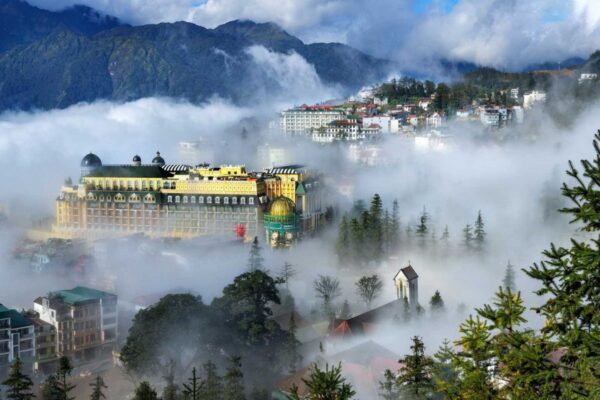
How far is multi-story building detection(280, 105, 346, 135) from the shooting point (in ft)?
247

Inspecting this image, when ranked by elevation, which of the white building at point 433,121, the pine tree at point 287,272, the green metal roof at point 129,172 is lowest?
the pine tree at point 287,272

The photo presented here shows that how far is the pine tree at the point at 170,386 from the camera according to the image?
1695 cm

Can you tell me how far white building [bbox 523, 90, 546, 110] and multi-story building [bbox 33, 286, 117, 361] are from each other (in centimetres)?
5116

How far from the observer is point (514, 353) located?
7.72 metres

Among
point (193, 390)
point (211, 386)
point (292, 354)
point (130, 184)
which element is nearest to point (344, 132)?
point (130, 184)

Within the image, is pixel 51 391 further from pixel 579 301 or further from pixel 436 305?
pixel 579 301

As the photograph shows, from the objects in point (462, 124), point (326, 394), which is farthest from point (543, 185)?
point (326, 394)

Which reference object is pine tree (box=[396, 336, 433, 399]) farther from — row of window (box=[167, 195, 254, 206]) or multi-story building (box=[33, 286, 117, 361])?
row of window (box=[167, 195, 254, 206])

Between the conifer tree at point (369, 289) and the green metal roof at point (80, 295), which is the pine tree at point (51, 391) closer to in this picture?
the green metal roof at point (80, 295)

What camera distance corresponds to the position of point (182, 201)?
41469 millimetres

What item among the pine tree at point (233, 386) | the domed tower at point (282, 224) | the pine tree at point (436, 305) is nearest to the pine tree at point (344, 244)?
the domed tower at point (282, 224)

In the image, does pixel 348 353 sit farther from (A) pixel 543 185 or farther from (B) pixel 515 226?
(A) pixel 543 185

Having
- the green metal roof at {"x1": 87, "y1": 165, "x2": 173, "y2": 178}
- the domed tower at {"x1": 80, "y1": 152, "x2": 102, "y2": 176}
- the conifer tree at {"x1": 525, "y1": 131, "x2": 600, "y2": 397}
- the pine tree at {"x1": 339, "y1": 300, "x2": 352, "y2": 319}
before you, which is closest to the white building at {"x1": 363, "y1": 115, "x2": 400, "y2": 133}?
the green metal roof at {"x1": 87, "y1": 165, "x2": 173, "y2": 178}

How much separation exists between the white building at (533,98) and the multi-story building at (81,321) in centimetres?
5116
